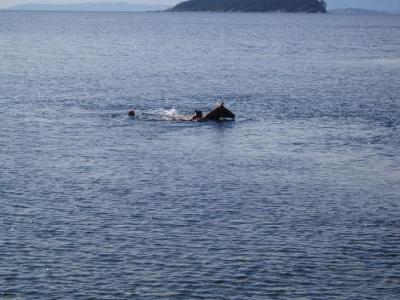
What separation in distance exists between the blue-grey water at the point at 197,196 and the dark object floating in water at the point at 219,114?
1338mm

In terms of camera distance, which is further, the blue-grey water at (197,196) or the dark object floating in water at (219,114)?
the dark object floating in water at (219,114)

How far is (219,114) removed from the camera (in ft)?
258

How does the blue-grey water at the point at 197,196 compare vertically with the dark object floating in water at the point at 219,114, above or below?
below

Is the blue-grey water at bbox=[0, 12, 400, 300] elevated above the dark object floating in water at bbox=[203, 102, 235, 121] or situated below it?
below

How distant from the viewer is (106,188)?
A: 52219mm

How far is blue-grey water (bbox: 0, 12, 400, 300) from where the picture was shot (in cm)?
3738

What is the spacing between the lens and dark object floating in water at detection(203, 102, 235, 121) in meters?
78.2

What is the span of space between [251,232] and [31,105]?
49898 mm

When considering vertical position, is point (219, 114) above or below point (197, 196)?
above

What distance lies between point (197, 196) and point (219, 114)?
28846 millimetres

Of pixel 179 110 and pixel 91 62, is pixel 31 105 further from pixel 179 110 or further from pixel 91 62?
pixel 91 62

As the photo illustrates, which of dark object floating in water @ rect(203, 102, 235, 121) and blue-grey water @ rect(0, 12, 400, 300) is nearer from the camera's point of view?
blue-grey water @ rect(0, 12, 400, 300)

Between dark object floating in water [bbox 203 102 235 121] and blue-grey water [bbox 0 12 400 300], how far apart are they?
52.7 inches

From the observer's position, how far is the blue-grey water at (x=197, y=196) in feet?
123
